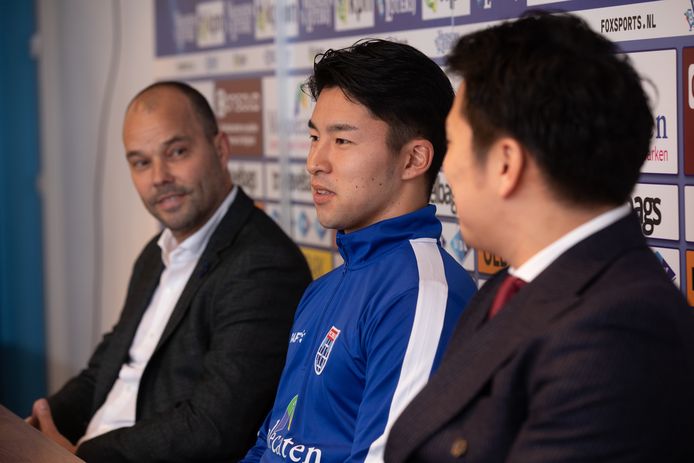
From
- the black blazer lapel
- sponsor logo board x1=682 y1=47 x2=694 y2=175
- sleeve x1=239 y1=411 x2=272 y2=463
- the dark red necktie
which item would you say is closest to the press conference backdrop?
sponsor logo board x1=682 y1=47 x2=694 y2=175

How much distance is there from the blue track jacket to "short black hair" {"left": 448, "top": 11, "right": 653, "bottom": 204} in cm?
44

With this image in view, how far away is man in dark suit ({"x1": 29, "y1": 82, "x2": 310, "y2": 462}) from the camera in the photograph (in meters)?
2.01

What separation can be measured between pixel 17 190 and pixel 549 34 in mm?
3381

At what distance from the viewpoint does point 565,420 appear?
982 mm

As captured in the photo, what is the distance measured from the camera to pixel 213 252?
2.19m

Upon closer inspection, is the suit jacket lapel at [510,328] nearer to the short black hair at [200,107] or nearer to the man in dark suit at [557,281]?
the man in dark suit at [557,281]

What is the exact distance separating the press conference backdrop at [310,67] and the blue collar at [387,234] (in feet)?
1.38

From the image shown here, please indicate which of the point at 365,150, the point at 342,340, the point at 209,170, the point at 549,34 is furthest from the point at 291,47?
the point at 549,34

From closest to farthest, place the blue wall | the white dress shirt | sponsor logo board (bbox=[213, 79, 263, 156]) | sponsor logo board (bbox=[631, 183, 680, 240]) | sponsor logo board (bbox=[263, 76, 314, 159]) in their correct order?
sponsor logo board (bbox=[631, 183, 680, 240]) → the white dress shirt → sponsor logo board (bbox=[263, 76, 314, 159]) → sponsor logo board (bbox=[213, 79, 263, 156]) → the blue wall

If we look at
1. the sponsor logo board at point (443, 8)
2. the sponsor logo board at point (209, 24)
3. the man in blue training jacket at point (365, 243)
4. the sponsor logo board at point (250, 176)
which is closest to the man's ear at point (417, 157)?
the man in blue training jacket at point (365, 243)

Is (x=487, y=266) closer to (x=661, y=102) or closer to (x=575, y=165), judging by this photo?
(x=661, y=102)

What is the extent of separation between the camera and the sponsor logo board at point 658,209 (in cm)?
171

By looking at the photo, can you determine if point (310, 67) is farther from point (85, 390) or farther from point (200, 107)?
point (85, 390)

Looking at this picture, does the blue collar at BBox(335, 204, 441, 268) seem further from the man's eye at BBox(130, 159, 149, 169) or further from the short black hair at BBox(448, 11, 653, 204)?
the man's eye at BBox(130, 159, 149, 169)
